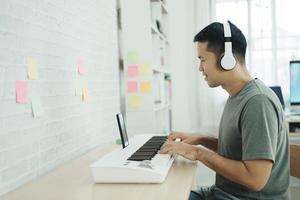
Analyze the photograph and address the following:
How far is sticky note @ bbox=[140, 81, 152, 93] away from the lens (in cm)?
248

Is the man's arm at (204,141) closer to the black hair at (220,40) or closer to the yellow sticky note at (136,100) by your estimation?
the black hair at (220,40)

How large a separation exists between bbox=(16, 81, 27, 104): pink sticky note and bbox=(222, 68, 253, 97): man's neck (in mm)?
755

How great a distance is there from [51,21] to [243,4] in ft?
7.70

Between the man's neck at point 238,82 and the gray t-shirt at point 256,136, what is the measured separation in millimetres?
26

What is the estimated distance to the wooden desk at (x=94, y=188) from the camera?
1.05 metres

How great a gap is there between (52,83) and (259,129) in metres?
0.88

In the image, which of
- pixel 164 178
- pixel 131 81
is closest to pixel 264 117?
pixel 164 178

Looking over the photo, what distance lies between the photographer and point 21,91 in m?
1.24

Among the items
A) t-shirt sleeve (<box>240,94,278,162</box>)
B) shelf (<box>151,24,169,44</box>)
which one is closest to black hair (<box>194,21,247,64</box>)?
t-shirt sleeve (<box>240,94,278,162</box>)

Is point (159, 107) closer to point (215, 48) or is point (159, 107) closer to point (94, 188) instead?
point (215, 48)

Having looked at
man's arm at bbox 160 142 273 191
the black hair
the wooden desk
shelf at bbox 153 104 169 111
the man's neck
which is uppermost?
the black hair

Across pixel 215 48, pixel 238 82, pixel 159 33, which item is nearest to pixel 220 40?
pixel 215 48

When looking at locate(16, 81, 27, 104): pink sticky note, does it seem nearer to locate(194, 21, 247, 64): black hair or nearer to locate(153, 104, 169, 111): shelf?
locate(194, 21, 247, 64): black hair

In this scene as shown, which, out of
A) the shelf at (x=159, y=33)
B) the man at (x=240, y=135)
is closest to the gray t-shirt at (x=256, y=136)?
the man at (x=240, y=135)
